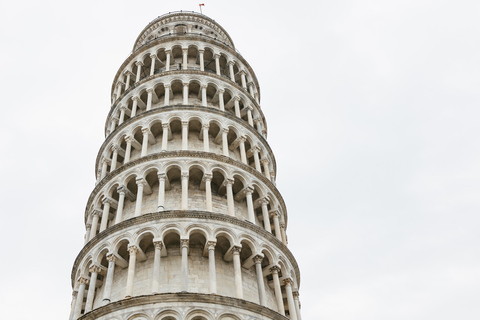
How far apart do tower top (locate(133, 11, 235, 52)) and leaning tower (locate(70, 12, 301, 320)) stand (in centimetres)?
439

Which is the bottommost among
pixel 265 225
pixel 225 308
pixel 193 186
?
pixel 225 308

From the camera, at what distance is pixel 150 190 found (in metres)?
23.8

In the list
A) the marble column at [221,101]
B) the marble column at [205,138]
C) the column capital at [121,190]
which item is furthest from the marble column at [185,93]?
the column capital at [121,190]

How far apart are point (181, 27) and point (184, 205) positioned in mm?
18860

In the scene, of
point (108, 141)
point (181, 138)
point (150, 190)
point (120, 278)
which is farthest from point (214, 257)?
point (108, 141)

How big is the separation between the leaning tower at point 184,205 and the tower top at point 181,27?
4.39 m

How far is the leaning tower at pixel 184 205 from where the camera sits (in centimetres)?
1906

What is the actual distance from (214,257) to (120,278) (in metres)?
3.90

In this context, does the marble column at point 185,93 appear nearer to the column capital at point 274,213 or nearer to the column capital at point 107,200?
the column capital at point 107,200

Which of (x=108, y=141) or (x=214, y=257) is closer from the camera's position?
(x=214, y=257)

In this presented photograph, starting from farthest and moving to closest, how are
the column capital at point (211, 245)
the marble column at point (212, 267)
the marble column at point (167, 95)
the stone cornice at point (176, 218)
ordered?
the marble column at point (167, 95)
the stone cornice at point (176, 218)
the column capital at point (211, 245)
the marble column at point (212, 267)

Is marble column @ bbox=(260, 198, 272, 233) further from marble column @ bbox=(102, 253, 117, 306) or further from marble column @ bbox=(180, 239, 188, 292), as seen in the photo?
marble column @ bbox=(102, 253, 117, 306)

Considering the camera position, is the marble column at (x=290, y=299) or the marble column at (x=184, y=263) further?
the marble column at (x=290, y=299)

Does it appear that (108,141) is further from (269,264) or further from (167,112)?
(269,264)
